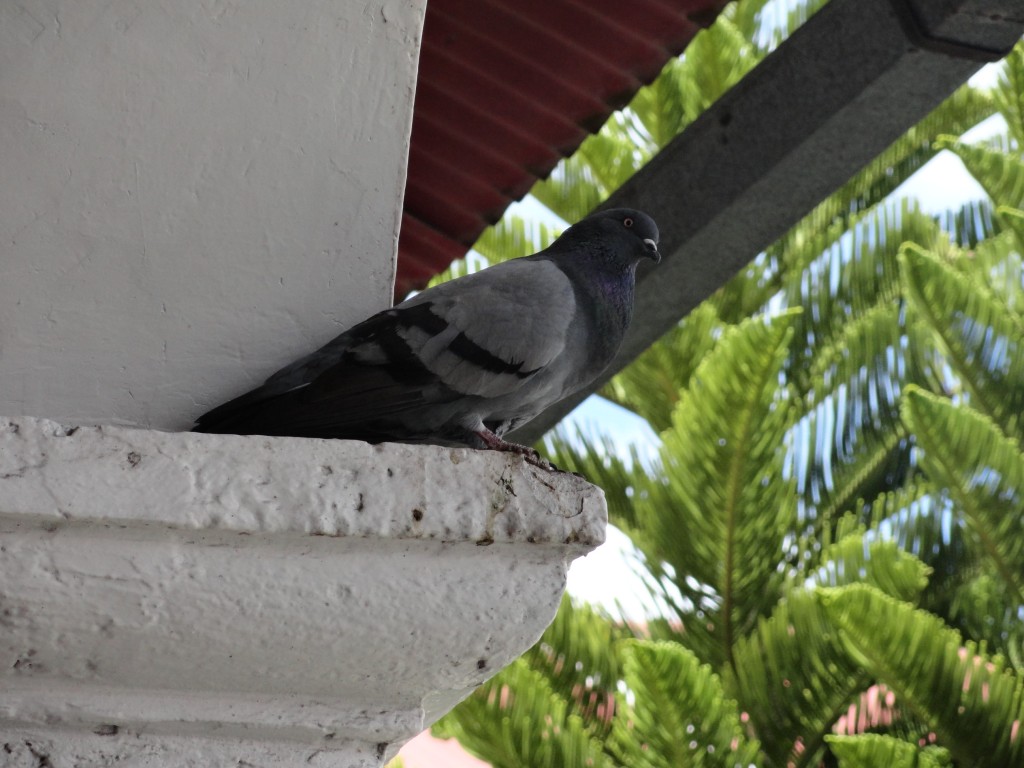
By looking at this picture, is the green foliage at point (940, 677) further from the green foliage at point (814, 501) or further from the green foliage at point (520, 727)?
the green foliage at point (520, 727)

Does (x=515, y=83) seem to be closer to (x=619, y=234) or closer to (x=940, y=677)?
(x=619, y=234)

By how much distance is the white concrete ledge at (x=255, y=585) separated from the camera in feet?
2.63

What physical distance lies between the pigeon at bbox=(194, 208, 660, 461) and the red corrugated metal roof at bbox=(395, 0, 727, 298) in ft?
1.68

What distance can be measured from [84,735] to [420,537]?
0.29 meters

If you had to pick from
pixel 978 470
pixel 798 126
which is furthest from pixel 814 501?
pixel 798 126

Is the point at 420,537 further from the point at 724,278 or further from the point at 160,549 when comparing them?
the point at 724,278

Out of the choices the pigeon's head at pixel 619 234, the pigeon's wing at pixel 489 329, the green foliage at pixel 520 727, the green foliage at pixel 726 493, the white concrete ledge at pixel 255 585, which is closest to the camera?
the white concrete ledge at pixel 255 585

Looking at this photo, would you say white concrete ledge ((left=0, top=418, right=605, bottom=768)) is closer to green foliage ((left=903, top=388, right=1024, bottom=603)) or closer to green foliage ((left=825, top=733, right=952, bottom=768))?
green foliage ((left=825, top=733, right=952, bottom=768))

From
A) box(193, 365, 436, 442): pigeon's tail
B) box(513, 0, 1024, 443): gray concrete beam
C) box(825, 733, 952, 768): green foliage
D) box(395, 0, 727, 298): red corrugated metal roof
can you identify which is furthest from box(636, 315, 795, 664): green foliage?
box(193, 365, 436, 442): pigeon's tail

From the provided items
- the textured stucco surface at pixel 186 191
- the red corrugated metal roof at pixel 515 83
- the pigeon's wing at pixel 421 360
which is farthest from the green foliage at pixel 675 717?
the textured stucco surface at pixel 186 191

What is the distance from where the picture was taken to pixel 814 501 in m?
6.54

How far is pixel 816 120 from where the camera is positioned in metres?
2.30

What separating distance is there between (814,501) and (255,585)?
6.01 metres

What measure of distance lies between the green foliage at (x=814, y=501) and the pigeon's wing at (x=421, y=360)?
330 centimetres
